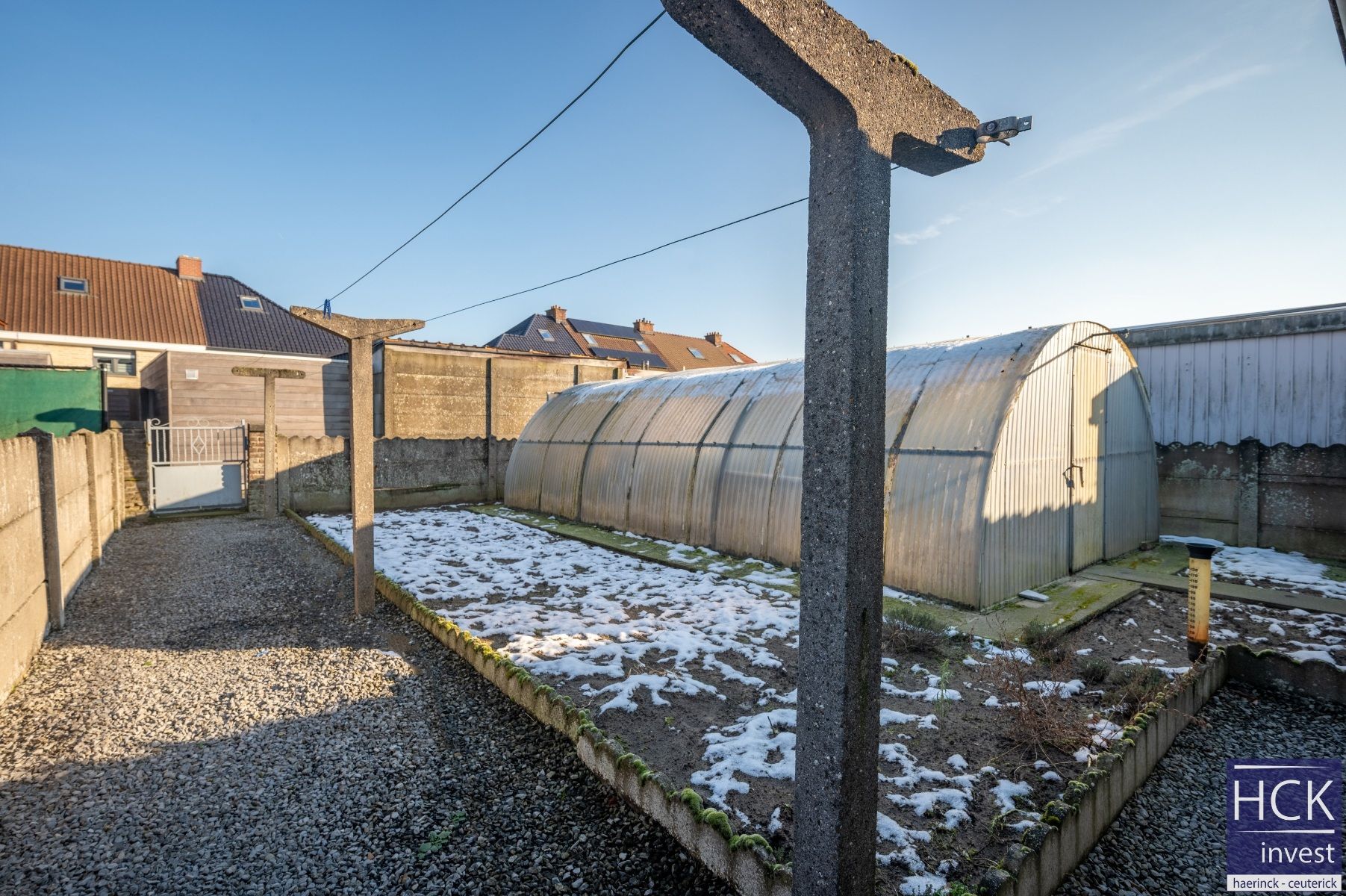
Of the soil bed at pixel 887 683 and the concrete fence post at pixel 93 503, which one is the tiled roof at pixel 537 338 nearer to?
the concrete fence post at pixel 93 503

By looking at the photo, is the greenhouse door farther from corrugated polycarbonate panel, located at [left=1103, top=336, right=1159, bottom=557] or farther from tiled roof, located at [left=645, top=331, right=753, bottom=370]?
tiled roof, located at [left=645, top=331, right=753, bottom=370]

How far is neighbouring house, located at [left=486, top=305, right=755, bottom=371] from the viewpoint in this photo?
3055cm

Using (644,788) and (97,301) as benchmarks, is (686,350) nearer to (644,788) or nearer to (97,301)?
(97,301)

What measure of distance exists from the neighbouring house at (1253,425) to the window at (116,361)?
2931 cm

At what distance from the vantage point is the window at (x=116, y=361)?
19.6 m

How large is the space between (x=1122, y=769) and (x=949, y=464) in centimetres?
444

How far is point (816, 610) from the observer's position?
219cm

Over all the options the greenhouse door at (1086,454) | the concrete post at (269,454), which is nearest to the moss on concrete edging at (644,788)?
the greenhouse door at (1086,454)

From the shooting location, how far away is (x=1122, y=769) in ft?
12.4

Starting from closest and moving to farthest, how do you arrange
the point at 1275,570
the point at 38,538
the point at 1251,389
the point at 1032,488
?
1. the point at 38,538
2. the point at 1032,488
3. the point at 1275,570
4. the point at 1251,389

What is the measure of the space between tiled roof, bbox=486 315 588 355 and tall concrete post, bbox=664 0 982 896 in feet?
90.6

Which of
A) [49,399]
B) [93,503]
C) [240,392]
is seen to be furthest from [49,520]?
[240,392]

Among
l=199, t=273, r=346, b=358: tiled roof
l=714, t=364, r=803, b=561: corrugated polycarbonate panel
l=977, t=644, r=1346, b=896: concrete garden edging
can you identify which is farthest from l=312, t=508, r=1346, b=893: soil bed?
l=199, t=273, r=346, b=358: tiled roof

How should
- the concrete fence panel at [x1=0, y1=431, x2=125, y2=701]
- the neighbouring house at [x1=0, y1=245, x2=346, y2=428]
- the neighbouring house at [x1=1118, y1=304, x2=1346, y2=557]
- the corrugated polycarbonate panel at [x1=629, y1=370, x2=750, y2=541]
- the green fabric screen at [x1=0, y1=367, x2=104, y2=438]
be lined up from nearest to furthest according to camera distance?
the concrete fence panel at [x1=0, y1=431, x2=125, y2=701], the neighbouring house at [x1=1118, y1=304, x2=1346, y2=557], the corrugated polycarbonate panel at [x1=629, y1=370, x2=750, y2=541], the green fabric screen at [x1=0, y1=367, x2=104, y2=438], the neighbouring house at [x1=0, y1=245, x2=346, y2=428]
